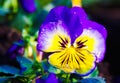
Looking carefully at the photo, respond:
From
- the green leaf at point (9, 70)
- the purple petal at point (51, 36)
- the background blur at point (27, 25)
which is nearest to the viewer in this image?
the purple petal at point (51, 36)

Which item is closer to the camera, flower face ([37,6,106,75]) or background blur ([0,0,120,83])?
flower face ([37,6,106,75])

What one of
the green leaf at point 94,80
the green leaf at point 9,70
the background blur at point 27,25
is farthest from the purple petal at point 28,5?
the green leaf at point 94,80

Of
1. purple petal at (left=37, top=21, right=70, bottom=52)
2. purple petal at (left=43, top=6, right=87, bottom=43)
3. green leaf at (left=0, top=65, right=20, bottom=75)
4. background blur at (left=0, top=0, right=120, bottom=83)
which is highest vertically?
background blur at (left=0, top=0, right=120, bottom=83)

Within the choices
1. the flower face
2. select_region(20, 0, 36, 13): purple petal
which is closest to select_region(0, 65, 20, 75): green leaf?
the flower face

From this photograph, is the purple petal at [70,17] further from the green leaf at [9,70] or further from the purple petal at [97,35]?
the green leaf at [9,70]

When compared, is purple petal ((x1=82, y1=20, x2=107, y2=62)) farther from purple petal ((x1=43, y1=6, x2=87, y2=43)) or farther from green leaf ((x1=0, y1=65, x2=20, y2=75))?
green leaf ((x1=0, y1=65, x2=20, y2=75))

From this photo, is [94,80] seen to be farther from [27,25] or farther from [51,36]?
[27,25]

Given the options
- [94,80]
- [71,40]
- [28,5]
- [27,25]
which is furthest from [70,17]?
[27,25]

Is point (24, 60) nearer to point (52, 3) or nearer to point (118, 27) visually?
point (52, 3)

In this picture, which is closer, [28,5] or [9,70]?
[9,70]
